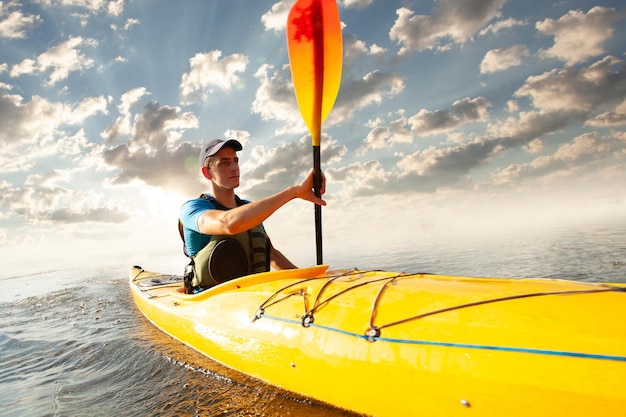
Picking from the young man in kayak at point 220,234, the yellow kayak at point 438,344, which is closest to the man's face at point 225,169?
the young man in kayak at point 220,234

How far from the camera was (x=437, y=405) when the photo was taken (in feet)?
5.42

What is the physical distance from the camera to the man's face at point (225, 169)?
372cm

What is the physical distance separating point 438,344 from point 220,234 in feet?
7.61

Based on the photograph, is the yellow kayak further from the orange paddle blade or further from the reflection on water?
the orange paddle blade

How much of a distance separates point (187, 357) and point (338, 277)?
199cm

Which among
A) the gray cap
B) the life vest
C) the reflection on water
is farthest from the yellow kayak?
the gray cap

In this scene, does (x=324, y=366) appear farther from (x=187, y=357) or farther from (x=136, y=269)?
(x=136, y=269)

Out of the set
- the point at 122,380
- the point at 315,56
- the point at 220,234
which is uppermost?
the point at 315,56

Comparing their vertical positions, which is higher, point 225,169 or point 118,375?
point 225,169

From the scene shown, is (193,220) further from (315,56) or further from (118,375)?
(315,56)

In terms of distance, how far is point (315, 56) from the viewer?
4461mm

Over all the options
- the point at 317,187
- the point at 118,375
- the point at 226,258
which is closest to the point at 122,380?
the point at 118,375

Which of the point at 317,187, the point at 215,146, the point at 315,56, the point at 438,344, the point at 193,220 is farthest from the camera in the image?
the point at 315,56

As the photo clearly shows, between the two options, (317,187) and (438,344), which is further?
(317,187)
